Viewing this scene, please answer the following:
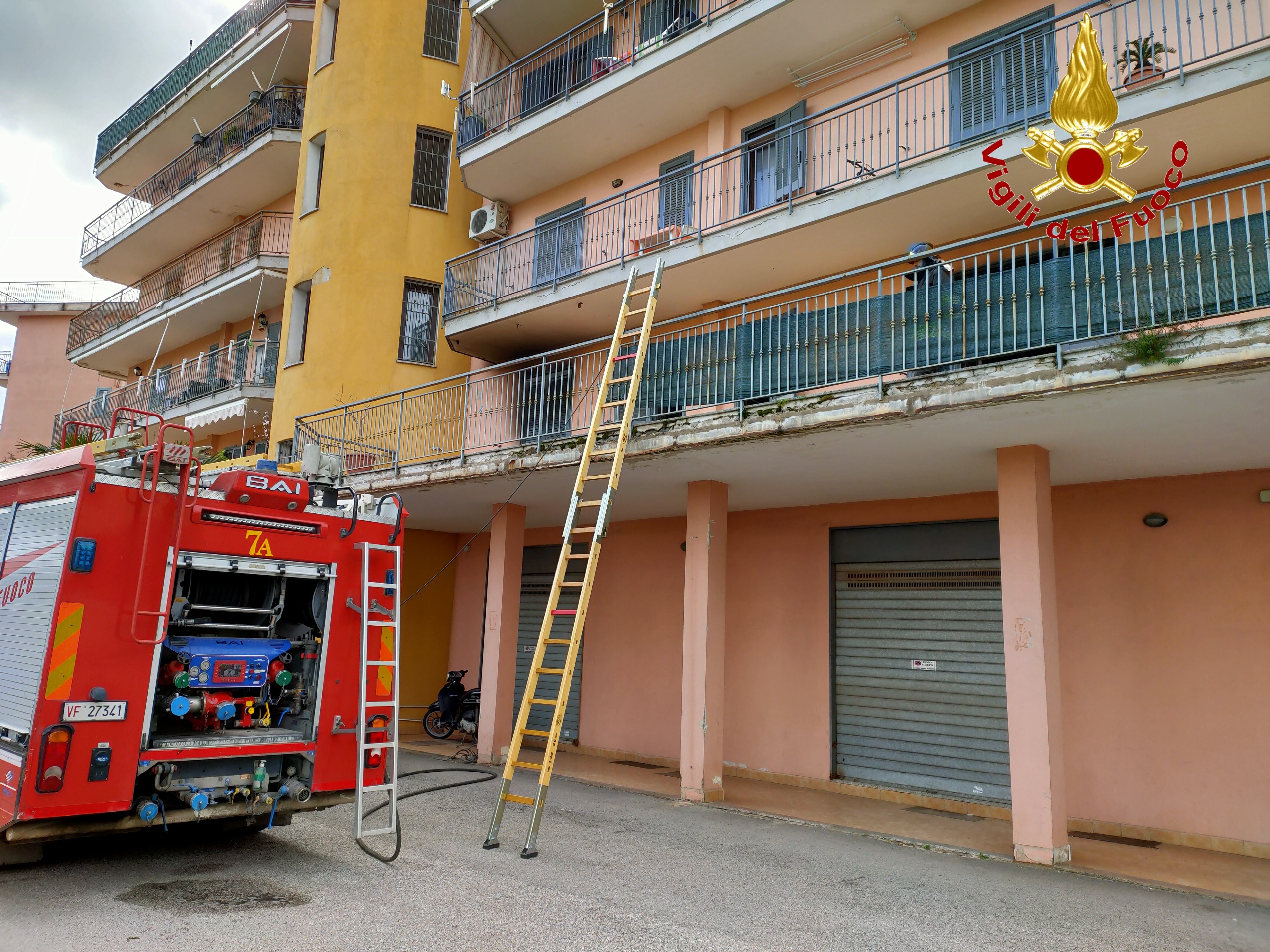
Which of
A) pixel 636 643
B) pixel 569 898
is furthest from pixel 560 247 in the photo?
pixel 569 898

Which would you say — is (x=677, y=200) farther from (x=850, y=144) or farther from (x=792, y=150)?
(x=850, y=144)

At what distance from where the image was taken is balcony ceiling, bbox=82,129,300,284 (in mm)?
20750

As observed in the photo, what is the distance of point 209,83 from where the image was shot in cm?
2300

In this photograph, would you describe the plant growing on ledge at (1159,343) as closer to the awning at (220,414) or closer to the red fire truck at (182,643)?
the red fire truck at (182,643)

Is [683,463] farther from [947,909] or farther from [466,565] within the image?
[466,565]

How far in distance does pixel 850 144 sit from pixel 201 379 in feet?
58.1

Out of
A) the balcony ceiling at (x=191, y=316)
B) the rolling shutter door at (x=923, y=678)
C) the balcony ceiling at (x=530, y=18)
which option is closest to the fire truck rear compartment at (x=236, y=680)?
the rolling shutter door at (x=923, y=678)

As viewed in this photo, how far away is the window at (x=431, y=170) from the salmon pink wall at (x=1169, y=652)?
44.3ft

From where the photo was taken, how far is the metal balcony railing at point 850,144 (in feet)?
30.0

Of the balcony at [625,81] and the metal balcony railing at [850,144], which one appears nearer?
the metal balcony railing at [850,144]

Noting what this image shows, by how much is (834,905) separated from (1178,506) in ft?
19.4

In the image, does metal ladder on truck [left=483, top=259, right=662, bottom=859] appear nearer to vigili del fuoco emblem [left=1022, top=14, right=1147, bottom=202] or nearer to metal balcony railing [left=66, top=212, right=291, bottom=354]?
vigili del fuoco emblem [left=1022, top=14, right=1147, bottom=202]

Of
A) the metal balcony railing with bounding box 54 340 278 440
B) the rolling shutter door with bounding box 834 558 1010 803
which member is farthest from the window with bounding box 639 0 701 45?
the metal balcony railing with bounding box 54 340 278 440

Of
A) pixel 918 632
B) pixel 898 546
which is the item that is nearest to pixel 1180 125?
pixel 898 546
